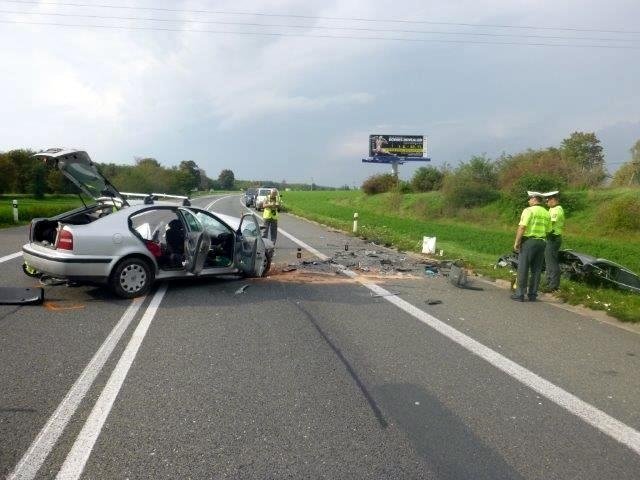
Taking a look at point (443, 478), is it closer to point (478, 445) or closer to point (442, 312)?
point (478, 445)

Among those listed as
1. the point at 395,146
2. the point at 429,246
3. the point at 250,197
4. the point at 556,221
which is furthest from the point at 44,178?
the point at 556,221

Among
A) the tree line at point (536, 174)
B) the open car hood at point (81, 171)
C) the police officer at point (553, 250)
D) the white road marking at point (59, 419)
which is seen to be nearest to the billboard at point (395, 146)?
the tree line at point (536, 174)

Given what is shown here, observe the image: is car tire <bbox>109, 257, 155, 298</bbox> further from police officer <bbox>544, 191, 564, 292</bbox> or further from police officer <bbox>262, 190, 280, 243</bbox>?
police officer <bbox>544, 191, 564, 292</bbox>

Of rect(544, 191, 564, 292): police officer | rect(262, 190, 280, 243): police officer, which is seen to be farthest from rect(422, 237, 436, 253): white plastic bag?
rect(544, 191, 564, 292): police officer

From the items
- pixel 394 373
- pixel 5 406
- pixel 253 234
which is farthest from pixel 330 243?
pixel 5 406

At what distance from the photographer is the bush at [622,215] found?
24.7m

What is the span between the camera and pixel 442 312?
7.93 meters

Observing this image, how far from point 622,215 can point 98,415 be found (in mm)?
25878

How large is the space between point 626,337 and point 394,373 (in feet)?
11.2

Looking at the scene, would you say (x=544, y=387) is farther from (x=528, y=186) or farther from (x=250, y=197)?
(x=250, y=197)

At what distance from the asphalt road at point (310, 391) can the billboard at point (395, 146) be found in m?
57.4

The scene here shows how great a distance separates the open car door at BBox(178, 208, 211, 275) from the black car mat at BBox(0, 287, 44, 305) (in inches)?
81.1

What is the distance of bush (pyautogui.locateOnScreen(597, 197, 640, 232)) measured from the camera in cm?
2470

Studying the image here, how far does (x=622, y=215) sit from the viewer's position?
82.2ft
